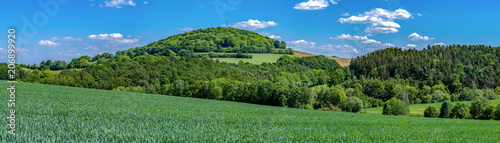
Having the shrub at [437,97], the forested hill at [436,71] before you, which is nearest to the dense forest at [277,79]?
the forested hill at [436,71]

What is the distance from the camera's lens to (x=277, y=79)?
5527 inches

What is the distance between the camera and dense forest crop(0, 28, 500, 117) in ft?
294

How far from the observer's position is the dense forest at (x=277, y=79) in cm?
8969

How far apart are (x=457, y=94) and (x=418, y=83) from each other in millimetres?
20101

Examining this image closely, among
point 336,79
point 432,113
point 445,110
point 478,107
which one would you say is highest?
point 336,79

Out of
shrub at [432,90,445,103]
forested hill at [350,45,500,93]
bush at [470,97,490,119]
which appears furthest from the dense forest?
bush at [470,97,490,119]

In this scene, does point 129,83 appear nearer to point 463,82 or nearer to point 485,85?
point 463,82

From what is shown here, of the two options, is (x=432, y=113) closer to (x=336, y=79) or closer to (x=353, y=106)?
(x=353, y=106)

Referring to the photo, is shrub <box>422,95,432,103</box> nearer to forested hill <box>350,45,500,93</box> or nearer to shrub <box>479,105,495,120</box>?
forested hill <box>350,45,500,93</box>

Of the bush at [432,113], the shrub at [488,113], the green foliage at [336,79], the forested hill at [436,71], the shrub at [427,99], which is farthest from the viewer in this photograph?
the forested hill at [436,71]

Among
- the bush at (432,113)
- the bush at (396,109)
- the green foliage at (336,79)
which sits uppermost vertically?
the green foliage at (336,79)

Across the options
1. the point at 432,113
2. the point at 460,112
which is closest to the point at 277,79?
the point at 432,113

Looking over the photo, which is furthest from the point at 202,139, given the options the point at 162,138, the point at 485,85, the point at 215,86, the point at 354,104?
the point at 485,85

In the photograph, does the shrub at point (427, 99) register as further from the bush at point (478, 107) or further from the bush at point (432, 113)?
the bush at point (478, 107)
